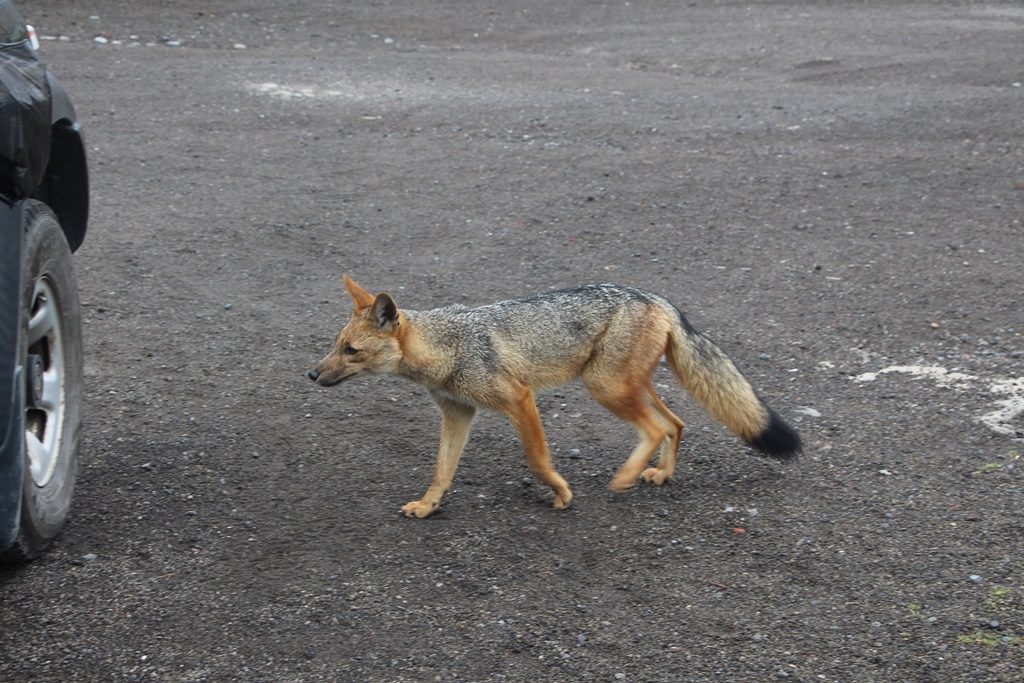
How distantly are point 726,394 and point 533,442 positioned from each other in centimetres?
91

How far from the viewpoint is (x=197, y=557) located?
4418mm

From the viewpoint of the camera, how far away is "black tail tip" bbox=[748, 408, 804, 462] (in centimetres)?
495

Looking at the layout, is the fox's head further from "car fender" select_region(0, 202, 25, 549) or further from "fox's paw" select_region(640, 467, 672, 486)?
"car fender" select_region(0, 202, 25, 549)

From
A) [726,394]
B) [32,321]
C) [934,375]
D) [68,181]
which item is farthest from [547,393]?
[32,321]

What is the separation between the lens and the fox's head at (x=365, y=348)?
16.1ft

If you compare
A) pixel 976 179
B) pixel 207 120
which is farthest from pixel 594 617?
pixel 207 120

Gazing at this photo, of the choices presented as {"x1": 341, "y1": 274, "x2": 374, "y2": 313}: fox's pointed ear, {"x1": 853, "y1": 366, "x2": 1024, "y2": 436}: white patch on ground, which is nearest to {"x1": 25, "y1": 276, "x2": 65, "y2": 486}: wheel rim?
{"x1": 341, "y1": 274, "x2": 374, "y2": 313}: fox's pointed ear

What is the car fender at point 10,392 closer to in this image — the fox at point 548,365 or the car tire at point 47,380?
the car tire at point 47,380

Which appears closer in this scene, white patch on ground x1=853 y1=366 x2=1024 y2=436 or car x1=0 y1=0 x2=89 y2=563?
car x1=0 y1=0 x2=89 y2=563

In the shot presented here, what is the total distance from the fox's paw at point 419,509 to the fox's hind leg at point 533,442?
450 mm

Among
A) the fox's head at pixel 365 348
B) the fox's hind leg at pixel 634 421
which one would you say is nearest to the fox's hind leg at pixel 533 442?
the fox's hind leg at pixel 634 421

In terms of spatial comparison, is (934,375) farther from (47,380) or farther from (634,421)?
(47,380)

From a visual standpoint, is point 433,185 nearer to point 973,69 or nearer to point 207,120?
point 207,120

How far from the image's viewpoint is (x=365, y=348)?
4.92 m
